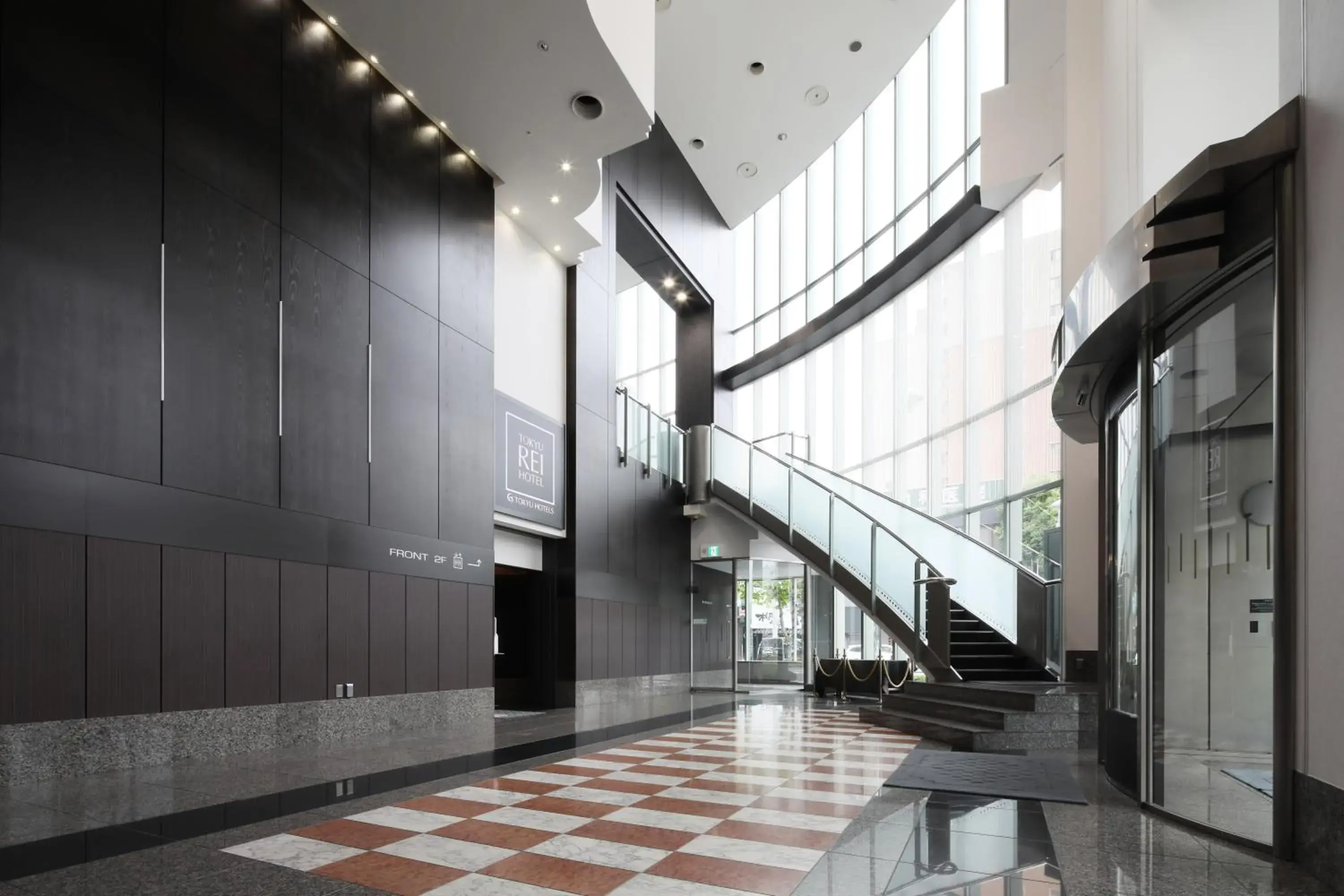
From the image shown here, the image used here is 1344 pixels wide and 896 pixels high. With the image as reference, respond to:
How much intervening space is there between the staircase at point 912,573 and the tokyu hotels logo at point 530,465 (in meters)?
4.04

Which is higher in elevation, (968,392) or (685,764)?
(968,392)

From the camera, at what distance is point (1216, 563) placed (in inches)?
170

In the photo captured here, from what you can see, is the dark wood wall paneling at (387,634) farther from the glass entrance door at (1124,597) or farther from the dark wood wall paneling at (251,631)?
the glass entrance door at (1124,597)

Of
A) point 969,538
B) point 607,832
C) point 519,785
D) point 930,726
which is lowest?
point 930,726

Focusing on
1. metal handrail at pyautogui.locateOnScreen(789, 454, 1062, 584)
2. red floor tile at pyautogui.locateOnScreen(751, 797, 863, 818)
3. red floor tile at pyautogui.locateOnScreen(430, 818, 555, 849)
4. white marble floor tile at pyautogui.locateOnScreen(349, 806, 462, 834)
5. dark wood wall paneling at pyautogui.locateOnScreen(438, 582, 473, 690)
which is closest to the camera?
red floor tile at pyautogui.locateOnScreen(430, 818, 555, 849)

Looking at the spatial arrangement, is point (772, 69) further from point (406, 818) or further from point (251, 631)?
point (406, 818)

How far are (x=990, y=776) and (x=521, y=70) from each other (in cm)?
724

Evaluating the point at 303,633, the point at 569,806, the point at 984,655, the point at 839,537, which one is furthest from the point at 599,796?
the point at 839,537

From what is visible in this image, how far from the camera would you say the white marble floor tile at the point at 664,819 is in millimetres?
4172

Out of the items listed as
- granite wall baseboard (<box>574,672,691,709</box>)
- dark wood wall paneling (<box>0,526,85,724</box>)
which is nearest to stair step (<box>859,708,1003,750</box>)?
granite wall baseboard (<box>574,672,691,709</box>)

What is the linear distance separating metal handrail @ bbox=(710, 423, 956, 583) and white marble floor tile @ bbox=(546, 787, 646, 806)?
6270 millimetres

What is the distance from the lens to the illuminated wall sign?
432 inches

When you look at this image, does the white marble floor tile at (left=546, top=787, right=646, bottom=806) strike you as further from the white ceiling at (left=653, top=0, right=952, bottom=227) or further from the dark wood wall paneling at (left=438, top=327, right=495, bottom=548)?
the white ceiling at (left=653, top=0, right=952, bottom=227)

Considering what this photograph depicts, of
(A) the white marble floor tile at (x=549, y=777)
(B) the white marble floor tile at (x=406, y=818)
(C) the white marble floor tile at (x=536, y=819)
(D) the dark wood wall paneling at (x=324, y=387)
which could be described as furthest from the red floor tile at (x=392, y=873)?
(D) the dark wood wall paneling at (x=324, y=387)
